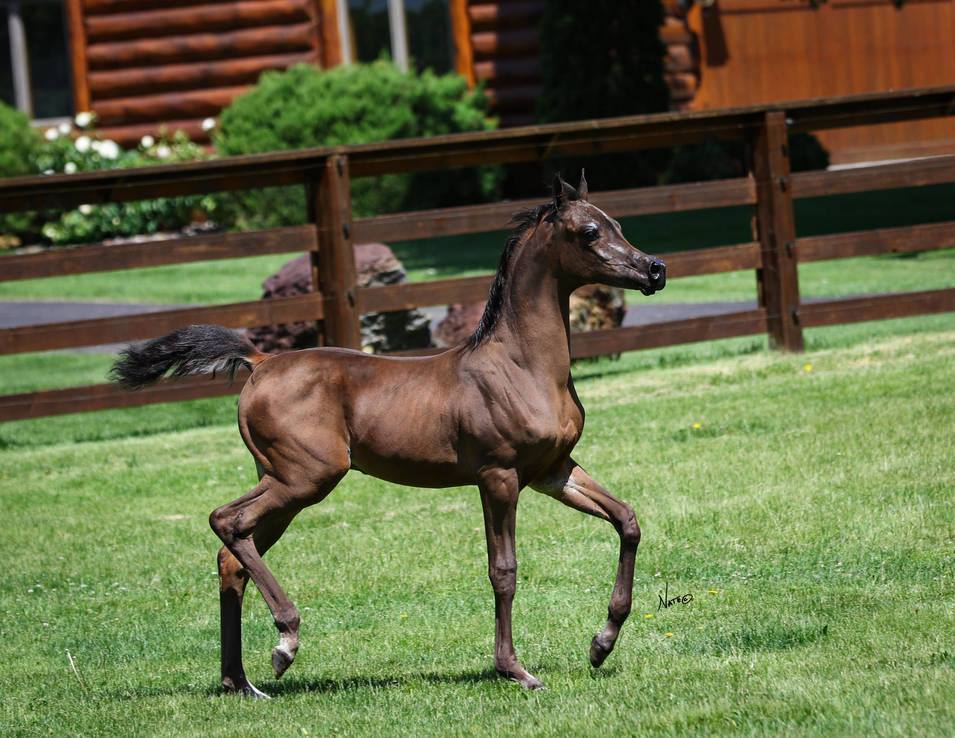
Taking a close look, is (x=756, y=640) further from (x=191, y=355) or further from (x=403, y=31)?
(x=403, y=31)

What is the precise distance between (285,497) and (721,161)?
1635 cm

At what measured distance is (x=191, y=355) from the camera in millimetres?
5664

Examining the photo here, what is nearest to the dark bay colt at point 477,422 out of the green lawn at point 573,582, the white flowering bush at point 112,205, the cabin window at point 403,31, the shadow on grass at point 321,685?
the shadow on grass at point 321,685

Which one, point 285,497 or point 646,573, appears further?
point 646,573

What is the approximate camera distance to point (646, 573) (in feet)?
22.1

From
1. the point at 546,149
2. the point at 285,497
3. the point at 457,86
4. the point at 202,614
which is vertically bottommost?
the point at 202,614

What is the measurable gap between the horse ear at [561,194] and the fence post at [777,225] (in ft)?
21.9

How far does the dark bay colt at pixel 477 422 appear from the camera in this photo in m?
5.21

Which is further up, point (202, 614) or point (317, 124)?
point (317, 124)

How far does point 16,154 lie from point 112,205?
1.75 metres

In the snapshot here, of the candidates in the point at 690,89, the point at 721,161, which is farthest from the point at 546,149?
the point at 690,89

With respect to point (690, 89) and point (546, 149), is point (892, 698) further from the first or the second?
point (690, 89)

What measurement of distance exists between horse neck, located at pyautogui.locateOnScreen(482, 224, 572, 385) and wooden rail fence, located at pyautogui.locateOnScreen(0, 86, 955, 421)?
5.46 m

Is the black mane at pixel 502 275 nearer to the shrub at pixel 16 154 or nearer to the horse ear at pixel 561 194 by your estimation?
the horse ear at pixel 561 194
